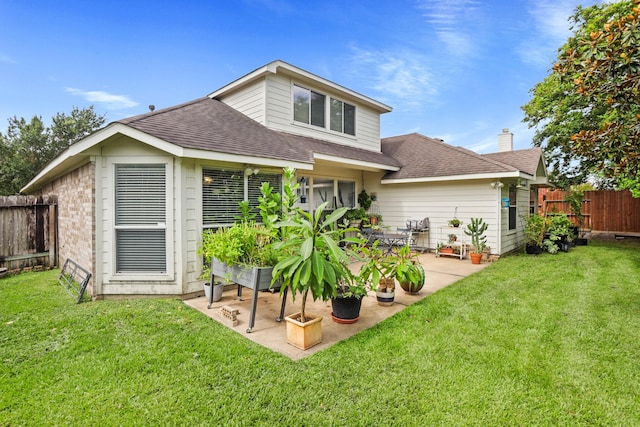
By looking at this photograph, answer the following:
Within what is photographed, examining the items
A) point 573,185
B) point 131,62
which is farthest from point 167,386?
point 573,185

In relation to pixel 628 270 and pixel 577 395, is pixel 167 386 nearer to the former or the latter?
pixel 577 395

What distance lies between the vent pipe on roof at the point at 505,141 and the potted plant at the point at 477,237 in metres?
4.96

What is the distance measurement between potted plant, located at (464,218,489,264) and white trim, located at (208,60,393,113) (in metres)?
5.43

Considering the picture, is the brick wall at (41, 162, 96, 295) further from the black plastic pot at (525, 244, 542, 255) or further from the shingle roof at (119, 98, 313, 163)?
the black plastic pot at (525, 244, 542, 255)

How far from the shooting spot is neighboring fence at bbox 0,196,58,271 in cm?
712

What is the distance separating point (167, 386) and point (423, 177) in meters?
8.60

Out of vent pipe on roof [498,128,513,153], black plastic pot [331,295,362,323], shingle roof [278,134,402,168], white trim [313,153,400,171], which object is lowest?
black plastic pot [331,295,362,323]

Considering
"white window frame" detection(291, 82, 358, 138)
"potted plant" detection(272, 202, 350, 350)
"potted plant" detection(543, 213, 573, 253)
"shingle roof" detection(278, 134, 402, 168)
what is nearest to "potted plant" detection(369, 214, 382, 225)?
"shingle roof" detection(278, 134, 402, 168)

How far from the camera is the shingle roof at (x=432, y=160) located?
8.58 m

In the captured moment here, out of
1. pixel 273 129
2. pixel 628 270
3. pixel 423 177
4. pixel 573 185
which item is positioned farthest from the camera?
pixel 573 185

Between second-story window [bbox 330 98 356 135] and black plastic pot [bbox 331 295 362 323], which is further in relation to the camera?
second-story window [bbox 330 98 356 135]

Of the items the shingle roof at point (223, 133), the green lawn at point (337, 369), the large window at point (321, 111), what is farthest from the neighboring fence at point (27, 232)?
the large window at point (321, 111)

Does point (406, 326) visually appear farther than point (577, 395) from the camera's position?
Yes

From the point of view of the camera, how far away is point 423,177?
30.8 ft
